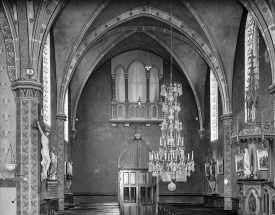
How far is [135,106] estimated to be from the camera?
1266 inches

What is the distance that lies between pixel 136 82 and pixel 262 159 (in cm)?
1438

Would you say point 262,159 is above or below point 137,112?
below

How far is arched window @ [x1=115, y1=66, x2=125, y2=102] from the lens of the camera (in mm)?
32344

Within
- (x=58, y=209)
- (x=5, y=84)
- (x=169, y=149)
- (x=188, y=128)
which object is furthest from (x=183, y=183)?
(x=5, y=84)

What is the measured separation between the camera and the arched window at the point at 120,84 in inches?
1273

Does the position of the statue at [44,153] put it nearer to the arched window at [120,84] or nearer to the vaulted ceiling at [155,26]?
the vaulted ceiling at [155,26]

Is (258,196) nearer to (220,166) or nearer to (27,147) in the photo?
(220,166)

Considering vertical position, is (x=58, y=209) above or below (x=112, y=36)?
below

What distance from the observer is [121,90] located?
106 feet

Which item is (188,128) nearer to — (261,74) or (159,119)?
(159,119)

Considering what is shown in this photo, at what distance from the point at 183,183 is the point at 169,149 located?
12.0 metres

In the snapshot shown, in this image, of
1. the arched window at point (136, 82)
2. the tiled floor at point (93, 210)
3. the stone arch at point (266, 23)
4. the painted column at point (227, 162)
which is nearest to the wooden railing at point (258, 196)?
the stone arch at point (266, 23)

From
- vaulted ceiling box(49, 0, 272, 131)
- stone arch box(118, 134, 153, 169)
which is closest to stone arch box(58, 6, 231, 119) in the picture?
vaulted ceiling box(49, 0, 272, 131)

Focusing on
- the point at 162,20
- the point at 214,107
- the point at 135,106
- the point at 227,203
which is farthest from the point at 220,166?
the point at 162,20
